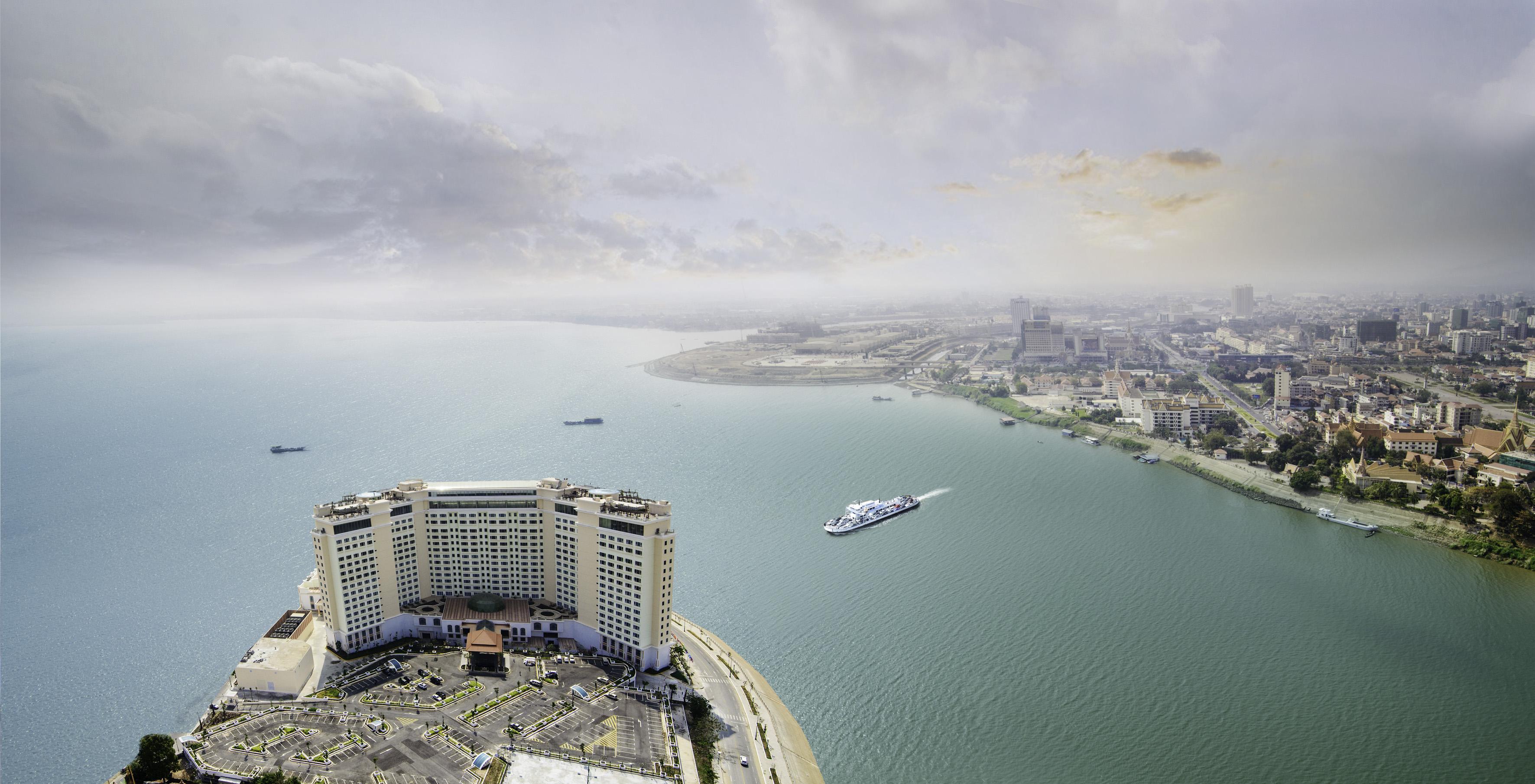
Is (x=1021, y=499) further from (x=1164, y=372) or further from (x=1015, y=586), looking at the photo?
(x=1164, y=372)

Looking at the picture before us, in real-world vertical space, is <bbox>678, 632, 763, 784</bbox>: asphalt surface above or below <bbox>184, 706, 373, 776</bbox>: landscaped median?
below

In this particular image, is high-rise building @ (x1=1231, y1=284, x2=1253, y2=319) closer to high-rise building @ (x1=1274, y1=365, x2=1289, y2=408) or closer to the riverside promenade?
high-rise building @ (x1=1274, y1=365, x2=1289, y2=408)

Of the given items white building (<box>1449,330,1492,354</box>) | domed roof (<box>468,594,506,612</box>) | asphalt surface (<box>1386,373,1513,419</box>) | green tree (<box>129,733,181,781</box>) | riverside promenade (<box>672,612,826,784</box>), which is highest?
white building (<box>1449,330,1492,354</box>)

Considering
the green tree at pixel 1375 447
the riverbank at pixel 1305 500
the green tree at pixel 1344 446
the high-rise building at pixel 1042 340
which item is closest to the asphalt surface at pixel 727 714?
the riverbank at pixel 1305 500

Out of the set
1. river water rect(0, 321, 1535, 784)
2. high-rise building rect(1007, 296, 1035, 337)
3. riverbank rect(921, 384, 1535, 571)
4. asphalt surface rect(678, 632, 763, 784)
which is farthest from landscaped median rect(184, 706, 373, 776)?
high-rise building rect(1007, 296, 1035, 337)

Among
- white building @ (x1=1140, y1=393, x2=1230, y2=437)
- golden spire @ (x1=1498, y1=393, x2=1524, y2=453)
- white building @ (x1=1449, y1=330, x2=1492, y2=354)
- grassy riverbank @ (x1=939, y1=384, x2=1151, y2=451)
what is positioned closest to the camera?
golden spire @ (x1=1498, y1=393, x2=1524, y2=453)

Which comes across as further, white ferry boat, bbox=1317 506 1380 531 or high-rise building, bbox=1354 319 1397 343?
high-rise building, bbox=1354 319 1397 343

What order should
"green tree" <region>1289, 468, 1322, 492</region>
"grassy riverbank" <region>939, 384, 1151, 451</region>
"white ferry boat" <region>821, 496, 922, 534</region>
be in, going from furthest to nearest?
"grassy riverbank" <region>939, 384, 1151, 451</region>
"green tree" <region>1289, 468, 1322, 492</region>
"white ferry boat" <region>821, 496, 922, 534</region>

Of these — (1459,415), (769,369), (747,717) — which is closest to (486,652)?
(747,717)
